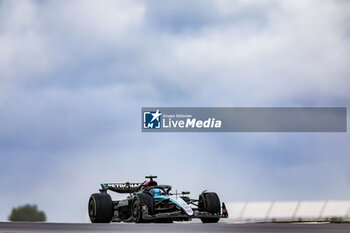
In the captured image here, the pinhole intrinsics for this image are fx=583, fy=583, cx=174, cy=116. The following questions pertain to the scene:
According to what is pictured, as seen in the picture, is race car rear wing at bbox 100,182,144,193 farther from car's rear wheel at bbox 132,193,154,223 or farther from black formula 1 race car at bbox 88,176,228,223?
car's rear wheel at bbox 132,193,154,223

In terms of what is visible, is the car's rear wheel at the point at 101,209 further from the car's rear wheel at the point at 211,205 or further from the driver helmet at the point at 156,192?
the car's rear wheel at the point at 211,205

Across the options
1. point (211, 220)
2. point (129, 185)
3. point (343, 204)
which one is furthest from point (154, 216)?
point (343, 204)

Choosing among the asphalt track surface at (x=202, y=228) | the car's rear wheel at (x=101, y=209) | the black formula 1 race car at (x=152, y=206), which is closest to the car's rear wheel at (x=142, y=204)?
the black formula 1 race car at (x=152, y=206)

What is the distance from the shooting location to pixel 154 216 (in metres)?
24.7

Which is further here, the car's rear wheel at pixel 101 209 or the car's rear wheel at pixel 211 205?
the car's rear wheel at pixel 101 209

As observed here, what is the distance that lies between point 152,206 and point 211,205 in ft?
10.5

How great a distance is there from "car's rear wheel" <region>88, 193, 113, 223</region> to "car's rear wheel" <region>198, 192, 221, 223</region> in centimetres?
445

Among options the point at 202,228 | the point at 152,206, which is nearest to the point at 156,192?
the point at 152,206

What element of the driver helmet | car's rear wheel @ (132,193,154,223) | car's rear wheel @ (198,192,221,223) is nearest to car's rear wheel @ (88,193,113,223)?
the driver helmet

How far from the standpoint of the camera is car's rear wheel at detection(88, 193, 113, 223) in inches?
1092

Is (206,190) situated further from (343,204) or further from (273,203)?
(343,204)

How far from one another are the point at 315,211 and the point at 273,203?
93.0 inches

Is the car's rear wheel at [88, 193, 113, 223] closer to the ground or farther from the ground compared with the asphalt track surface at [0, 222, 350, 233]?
closer to the ground

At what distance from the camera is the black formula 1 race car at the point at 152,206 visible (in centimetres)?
2498
